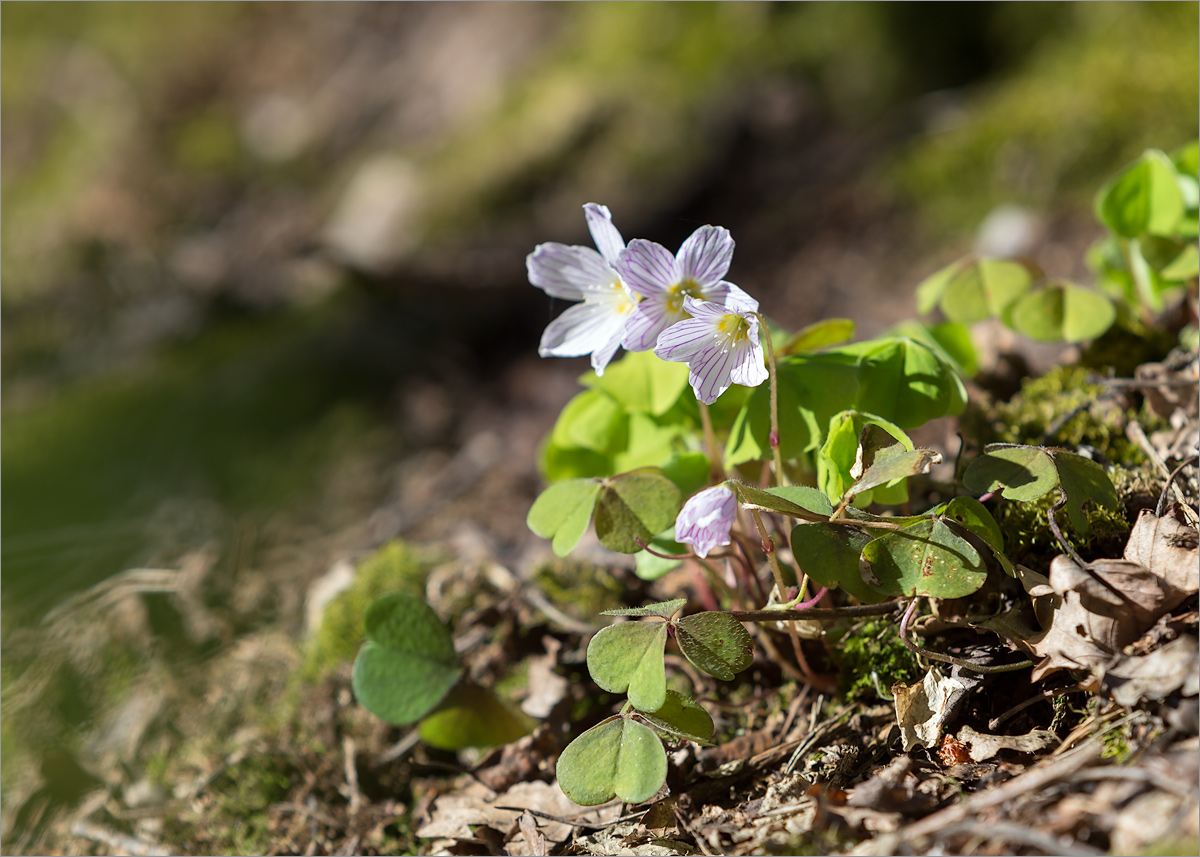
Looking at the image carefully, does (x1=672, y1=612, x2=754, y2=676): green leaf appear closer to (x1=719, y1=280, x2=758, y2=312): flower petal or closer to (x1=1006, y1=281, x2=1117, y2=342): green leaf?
(x1=719, y1=280, x2=758, y2=312): flower petal

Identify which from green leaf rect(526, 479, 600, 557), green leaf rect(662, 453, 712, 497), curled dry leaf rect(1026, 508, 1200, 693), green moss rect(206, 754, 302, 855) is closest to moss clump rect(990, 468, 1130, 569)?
curled dry leaf rect(1026, 508, 1200, 693)

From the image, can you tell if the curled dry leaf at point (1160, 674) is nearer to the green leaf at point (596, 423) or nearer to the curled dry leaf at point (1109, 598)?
the curled dry leaf at point (1109, 598)

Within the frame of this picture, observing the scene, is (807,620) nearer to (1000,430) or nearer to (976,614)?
(976,614)

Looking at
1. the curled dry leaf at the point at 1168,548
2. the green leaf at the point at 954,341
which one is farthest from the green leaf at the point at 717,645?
the green leaf at the point at 954,341

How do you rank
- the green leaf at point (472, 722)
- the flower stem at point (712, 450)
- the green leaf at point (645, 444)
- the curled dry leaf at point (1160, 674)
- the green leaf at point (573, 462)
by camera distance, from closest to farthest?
1. the curled dry leaf at point (1160, 674)
2. the flower stem at point (712, 450)
3. the green leaf at point (472, 722)
4. the green leaf at point (645, 444)
5. the green leaf at point (573, 462)

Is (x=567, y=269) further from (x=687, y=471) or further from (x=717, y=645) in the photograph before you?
(x=717, y=645)

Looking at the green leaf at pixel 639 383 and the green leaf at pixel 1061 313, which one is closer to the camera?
the green leaf at pixel 639 383

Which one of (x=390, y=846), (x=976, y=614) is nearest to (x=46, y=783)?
(x=390, y=846)
